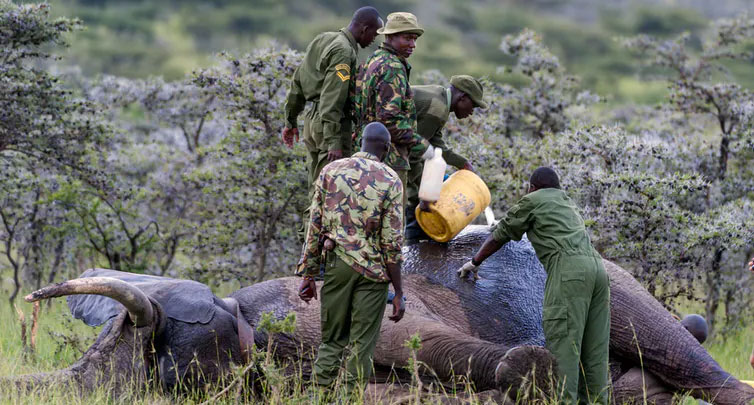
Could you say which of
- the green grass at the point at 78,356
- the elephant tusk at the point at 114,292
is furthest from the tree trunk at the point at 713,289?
the elephant tusk at the point at 114,292

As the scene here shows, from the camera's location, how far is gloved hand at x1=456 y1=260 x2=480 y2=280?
22.4 feet

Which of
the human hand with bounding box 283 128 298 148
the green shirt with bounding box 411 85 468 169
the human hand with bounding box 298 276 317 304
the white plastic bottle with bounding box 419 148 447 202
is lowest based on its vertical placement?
the human hand with bounding box 298 276 317 304

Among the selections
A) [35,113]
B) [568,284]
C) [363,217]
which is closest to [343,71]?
[363,217]

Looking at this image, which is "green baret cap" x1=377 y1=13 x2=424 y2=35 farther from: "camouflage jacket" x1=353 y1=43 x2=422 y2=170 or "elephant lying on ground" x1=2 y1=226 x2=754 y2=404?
"elephant lying on ground" x1=2 y1=226 x2=754 y2=404

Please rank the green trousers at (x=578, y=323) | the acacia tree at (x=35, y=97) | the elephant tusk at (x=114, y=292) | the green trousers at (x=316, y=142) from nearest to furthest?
1. the elephant tusk at (x=114, y=292)
2. the green trousers at (x=578, y=323)
3. the green trousers at (x=316, y=142)
4. the acacia tree at (x=35, y=97)

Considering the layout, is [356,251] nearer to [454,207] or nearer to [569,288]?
[569,288]

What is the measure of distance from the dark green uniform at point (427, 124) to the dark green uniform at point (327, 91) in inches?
22.5

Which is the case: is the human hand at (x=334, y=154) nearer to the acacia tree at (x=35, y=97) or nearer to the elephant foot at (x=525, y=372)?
the elephant foot at (x=525, y=372)

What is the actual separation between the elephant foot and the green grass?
21 centimetres

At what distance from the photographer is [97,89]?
1523cm

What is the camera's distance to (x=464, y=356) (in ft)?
19.2

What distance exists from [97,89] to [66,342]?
8.83m

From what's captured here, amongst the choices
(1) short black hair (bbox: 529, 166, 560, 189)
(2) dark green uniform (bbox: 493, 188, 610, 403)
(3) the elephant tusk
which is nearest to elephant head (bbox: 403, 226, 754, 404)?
(2) dark green uniform (bbox: 493, 188, 610, 403)

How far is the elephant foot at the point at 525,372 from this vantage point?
5344 millimetres
